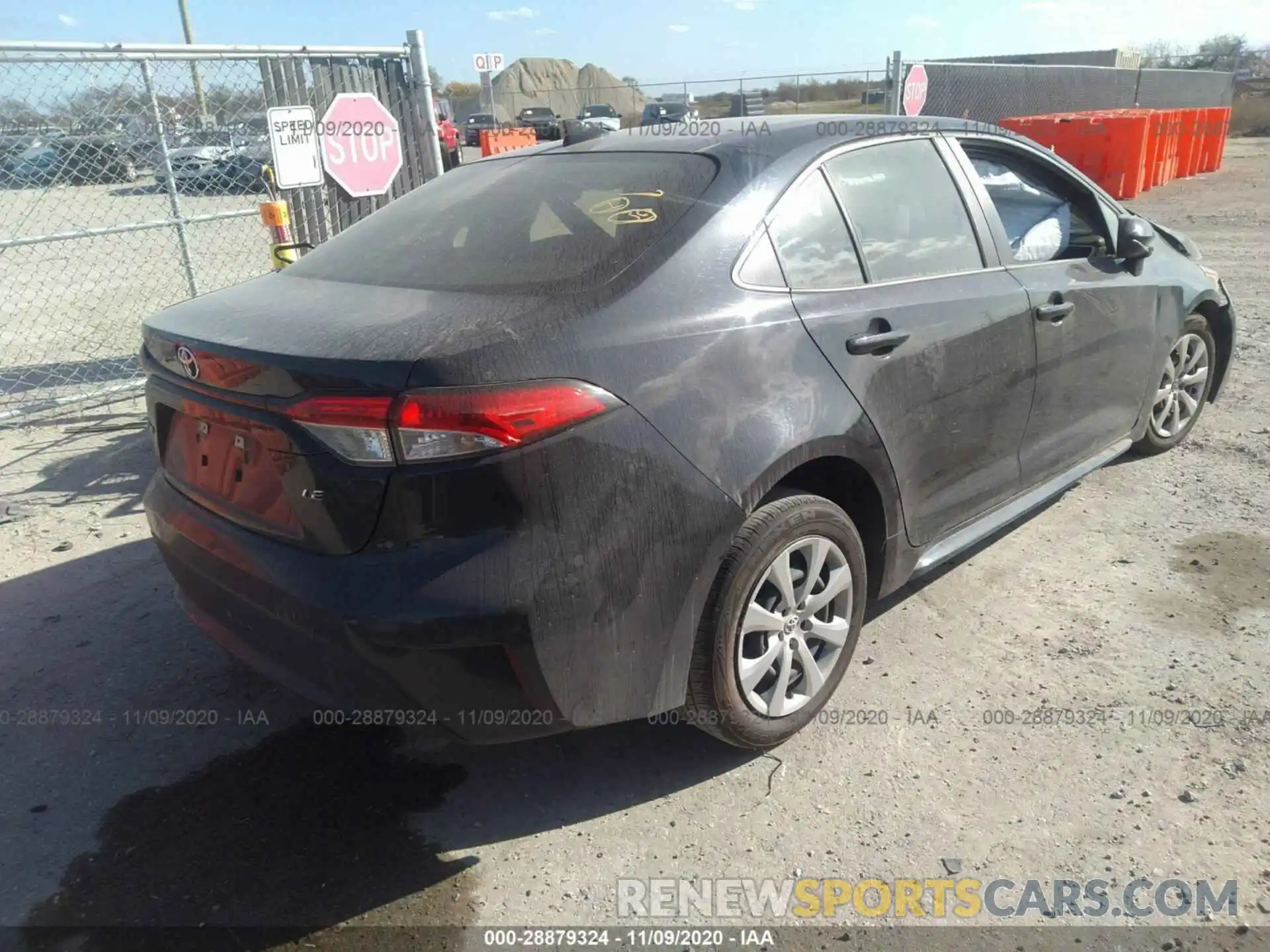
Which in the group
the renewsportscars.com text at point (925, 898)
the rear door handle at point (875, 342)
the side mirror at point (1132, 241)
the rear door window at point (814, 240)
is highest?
the rear door window at point (814, 240)

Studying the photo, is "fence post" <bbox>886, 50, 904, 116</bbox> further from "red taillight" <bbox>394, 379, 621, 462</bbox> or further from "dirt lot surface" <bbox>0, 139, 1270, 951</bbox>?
"red taillight" <bbox>394, 379, 621, 462</bbox>

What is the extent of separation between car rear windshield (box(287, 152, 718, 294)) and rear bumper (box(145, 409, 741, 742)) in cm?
54

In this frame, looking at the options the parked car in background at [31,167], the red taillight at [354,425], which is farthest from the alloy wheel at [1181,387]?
the parked car in background at [31,167]

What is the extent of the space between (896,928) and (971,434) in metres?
1.67

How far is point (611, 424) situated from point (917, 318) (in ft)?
4.20

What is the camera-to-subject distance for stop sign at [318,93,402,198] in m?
6.07

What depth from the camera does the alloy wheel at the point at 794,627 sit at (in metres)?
2.62

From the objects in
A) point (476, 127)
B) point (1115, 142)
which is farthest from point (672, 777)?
point (476, 127)

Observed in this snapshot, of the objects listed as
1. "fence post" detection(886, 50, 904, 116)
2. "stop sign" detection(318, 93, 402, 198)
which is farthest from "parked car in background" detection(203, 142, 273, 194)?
"fence post" detection(886, 50, 904, 116)

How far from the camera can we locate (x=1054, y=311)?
11.4 feet

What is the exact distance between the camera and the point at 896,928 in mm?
2223

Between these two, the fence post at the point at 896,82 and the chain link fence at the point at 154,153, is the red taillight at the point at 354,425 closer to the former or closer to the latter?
the chain link fence at the point at 154,153

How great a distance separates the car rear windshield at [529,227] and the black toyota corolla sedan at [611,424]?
0.01 meters

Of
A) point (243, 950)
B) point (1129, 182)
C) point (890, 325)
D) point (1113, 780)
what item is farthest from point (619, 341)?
point (1129, 182)
